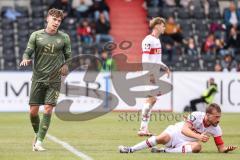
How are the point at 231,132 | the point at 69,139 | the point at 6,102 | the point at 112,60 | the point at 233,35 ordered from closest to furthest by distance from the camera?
1. the point at 69,139
2. the point at 231,132
3. the point at 6,102
4. the point at 112,60
5. the point at 233,35

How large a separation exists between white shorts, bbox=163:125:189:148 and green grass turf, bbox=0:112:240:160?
30 centimetres

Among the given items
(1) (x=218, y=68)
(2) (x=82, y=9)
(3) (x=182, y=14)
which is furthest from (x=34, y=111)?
(3) (x=182, y=14)

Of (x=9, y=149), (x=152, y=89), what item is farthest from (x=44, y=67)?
(x=152, y=89)

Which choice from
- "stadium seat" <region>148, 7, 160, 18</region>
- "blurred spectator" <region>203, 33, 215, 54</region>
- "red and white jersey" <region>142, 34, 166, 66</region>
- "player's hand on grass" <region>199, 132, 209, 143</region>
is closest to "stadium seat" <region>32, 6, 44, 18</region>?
"stadium seat" <region>148, 7, 160, 18</region>

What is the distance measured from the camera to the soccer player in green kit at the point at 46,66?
14336 millimetres

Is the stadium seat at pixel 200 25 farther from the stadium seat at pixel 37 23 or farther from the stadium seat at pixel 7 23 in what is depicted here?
the stadium seat at pixel 7 23

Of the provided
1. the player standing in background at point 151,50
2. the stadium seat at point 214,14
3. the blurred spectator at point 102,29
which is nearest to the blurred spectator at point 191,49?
the stadium seat at point 214,14

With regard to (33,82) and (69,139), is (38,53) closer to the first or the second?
(33,82)

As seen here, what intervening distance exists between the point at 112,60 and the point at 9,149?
15.4m

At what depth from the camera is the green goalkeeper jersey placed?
567 inches

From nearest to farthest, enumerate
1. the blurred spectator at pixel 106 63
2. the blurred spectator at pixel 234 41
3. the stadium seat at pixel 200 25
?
the blurred spectator at pixel 106 63
the blurred spectator at pixel 234 41
the stadium seat at pixel 200 25

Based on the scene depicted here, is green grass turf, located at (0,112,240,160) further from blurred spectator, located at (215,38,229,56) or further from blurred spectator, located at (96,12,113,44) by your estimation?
blurred spectator, located at (96,12,113,44)

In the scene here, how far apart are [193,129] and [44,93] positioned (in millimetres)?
2731

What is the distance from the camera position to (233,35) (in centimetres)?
3378
